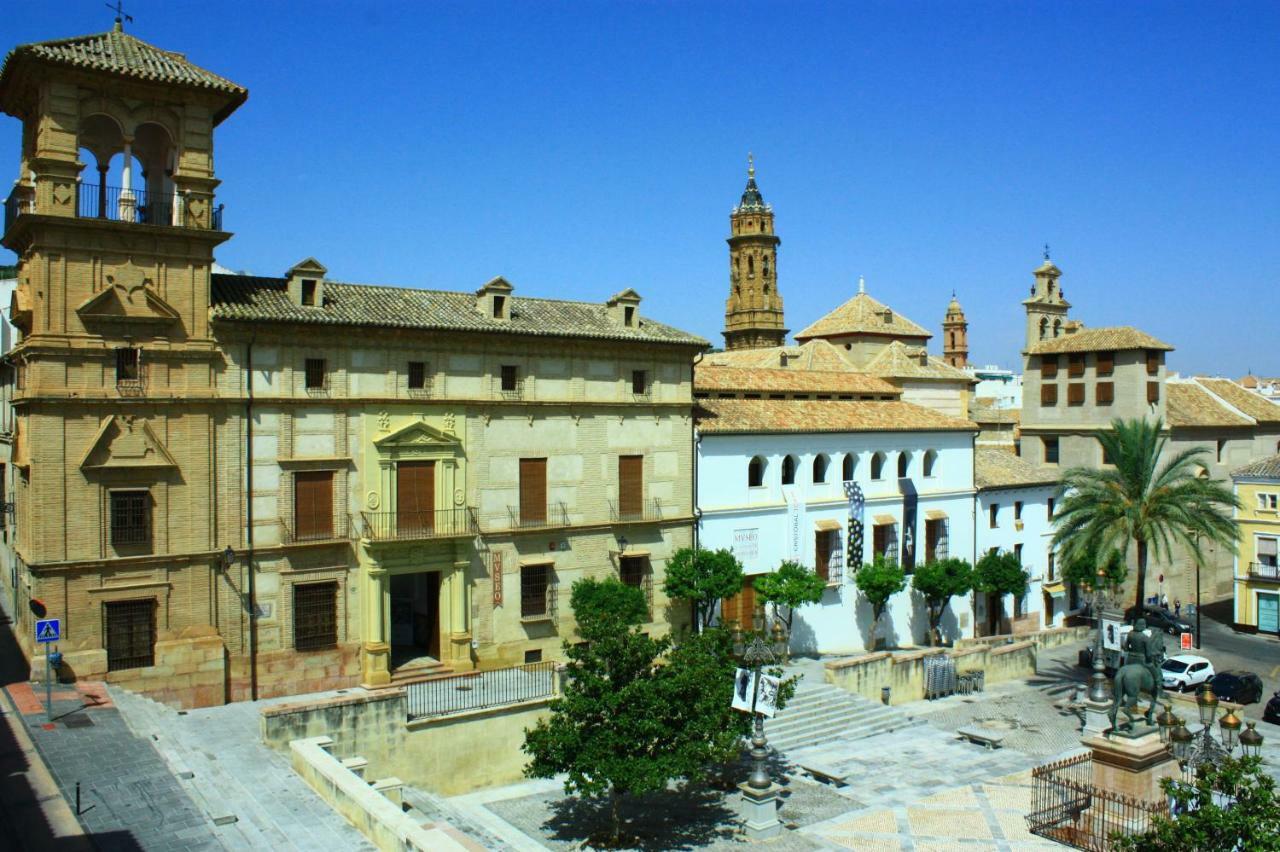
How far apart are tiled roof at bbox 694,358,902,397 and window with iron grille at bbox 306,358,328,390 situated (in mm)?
11909

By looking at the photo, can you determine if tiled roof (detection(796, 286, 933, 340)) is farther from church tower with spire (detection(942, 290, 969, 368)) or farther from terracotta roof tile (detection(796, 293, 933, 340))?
church tower with spire (detection(942, 290, 969, 368))

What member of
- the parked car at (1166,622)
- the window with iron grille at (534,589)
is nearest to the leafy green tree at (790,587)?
the window with iron grille at (534,589)

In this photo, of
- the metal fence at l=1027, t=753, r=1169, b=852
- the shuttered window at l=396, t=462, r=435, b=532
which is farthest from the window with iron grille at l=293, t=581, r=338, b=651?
the metal fence at l=1027, t=753, r=1169, b=852

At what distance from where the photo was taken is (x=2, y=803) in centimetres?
1605

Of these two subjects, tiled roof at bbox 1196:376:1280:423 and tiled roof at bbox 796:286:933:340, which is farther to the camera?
tiled roof at bbox 1196:376:1280:423

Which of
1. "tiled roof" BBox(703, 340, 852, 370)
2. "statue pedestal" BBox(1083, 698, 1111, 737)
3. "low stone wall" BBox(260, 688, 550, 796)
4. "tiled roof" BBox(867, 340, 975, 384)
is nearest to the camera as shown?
"low stone wall" BBox(260, 688, 550, 796)

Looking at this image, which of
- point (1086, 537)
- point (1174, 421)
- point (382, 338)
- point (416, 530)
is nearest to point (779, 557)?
point (1086, 537)

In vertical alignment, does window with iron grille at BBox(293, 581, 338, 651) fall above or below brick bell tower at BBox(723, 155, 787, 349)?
below

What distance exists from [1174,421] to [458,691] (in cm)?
3724

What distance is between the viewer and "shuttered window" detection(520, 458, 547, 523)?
2809 centimetres

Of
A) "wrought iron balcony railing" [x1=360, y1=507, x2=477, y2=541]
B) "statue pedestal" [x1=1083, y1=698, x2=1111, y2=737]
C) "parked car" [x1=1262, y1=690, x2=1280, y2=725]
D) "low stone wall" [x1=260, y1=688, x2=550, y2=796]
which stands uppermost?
"wrought iron balcony railing" [x1=360, y1=507, x2=477, y2=541]

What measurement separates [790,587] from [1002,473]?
14694 mm

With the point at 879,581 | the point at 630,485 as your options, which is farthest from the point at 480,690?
the point at 879,581

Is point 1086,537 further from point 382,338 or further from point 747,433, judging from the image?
point 382,338
